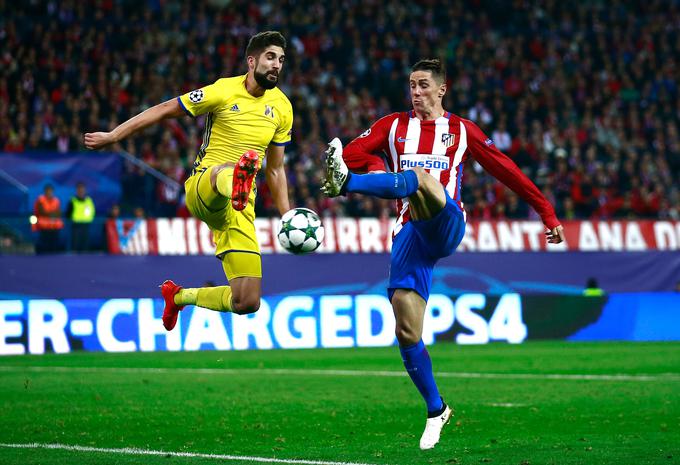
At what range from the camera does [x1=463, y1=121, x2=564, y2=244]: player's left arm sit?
844cm

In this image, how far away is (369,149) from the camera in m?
8.46

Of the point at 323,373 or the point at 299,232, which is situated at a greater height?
the point at 299,232

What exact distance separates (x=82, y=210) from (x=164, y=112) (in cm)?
1175

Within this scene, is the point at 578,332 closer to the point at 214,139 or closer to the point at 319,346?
the point at 319,346

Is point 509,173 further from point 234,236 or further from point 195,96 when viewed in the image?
point 195,96

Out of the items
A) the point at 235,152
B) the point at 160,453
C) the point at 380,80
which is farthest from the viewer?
the point at 380,80

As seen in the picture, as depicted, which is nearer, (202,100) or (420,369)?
(420,369)

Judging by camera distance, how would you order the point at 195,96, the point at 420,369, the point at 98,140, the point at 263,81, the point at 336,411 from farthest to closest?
→ the point at 336,411 < the point at 263,81 < the point at 195,96 < the point at 420,369 < the point at 98,140

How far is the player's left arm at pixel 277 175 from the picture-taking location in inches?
366

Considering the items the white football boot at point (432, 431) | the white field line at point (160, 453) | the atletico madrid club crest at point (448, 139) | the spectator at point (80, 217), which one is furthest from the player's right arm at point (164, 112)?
the spectator at point (80, 217)

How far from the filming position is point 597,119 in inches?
1125

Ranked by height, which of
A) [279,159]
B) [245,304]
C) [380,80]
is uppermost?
[380,80]

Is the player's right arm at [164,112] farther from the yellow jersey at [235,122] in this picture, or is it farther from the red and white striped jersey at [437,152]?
the red and white striped jersey at [437,152]

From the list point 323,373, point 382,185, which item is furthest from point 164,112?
point 323,373
